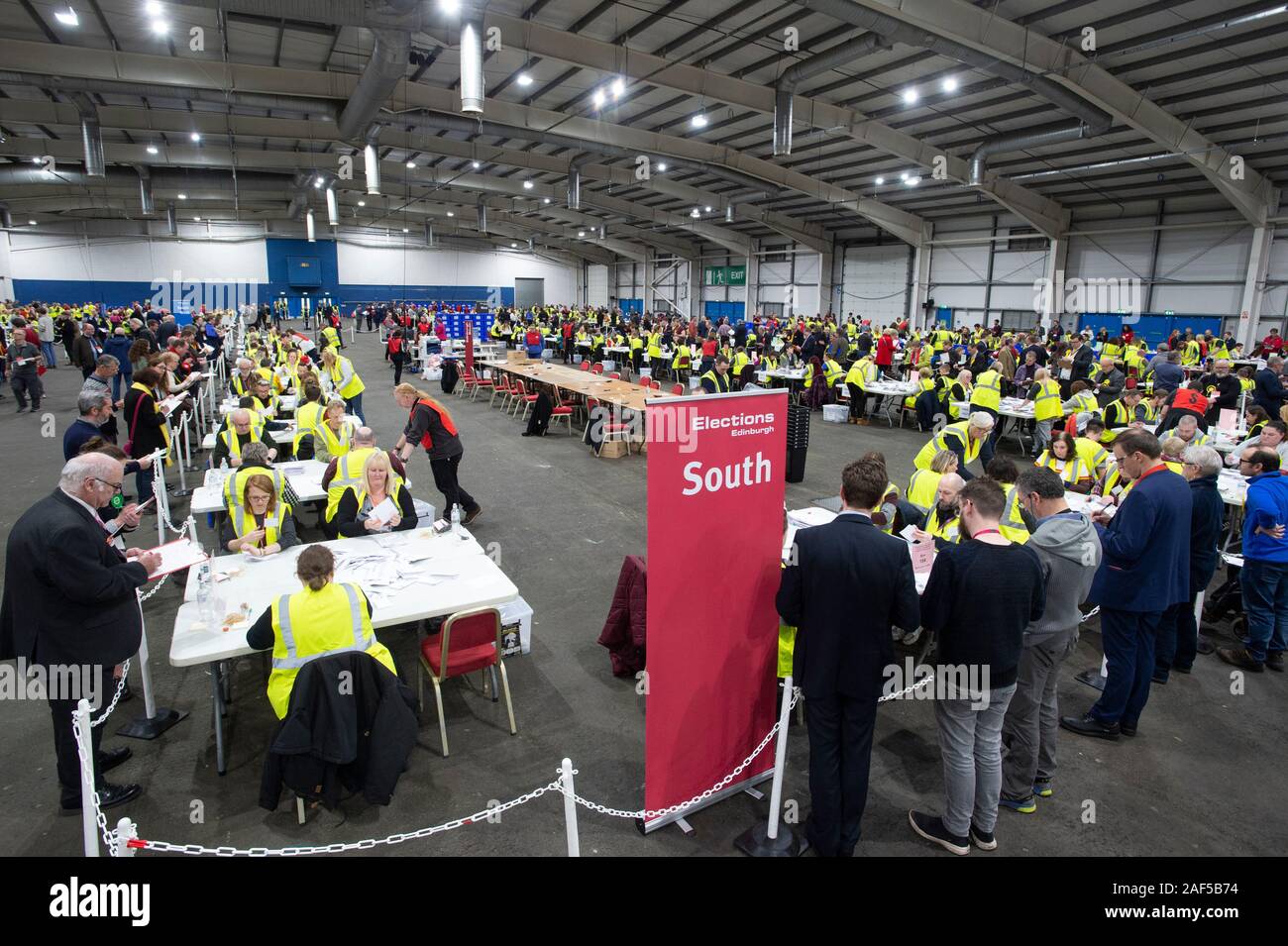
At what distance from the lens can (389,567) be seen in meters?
4.08

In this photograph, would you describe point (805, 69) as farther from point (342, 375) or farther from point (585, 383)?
point (342, 375)

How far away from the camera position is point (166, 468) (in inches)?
364

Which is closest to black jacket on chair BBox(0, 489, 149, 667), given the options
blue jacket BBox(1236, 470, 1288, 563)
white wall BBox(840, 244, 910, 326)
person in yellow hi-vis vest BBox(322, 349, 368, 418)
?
blue jacket BBox(1236, 470, 1288, 563)

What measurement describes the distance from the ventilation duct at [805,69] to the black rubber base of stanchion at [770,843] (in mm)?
10684

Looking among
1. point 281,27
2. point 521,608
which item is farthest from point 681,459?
point 281,27

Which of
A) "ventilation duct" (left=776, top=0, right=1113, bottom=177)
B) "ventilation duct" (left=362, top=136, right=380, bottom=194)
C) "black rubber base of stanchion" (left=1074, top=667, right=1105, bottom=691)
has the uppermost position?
"ventilation duct" (left=776, top=0, right=1113, bottom=177)

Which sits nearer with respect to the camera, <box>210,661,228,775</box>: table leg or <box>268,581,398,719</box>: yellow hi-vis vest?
<box>268,581,398,719</box>: yellow hi-vis vest

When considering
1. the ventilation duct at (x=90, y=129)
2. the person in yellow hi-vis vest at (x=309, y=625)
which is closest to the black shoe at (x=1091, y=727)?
the person in yellow hi-vis vest at (x=309, y=625)

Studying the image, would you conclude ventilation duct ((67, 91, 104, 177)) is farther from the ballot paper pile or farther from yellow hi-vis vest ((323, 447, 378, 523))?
the ballot paper pile

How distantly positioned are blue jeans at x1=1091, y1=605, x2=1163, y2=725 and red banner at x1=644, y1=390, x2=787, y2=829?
1969 millimetres

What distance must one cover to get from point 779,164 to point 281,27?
13.3 meters

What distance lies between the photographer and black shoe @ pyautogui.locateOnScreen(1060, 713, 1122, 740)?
3.86m

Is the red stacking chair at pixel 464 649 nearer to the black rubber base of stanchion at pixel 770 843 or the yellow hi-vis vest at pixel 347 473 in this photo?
the black rubber base of stanchion at pixel 770 843

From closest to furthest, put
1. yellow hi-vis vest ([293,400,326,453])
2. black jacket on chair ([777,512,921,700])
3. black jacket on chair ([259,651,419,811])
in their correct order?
black jacket on chair ([777,512,921,700]) < black jacket on chair ([259,651,419,811]) < yellow hi-vis vest ([293,400,326,453])
